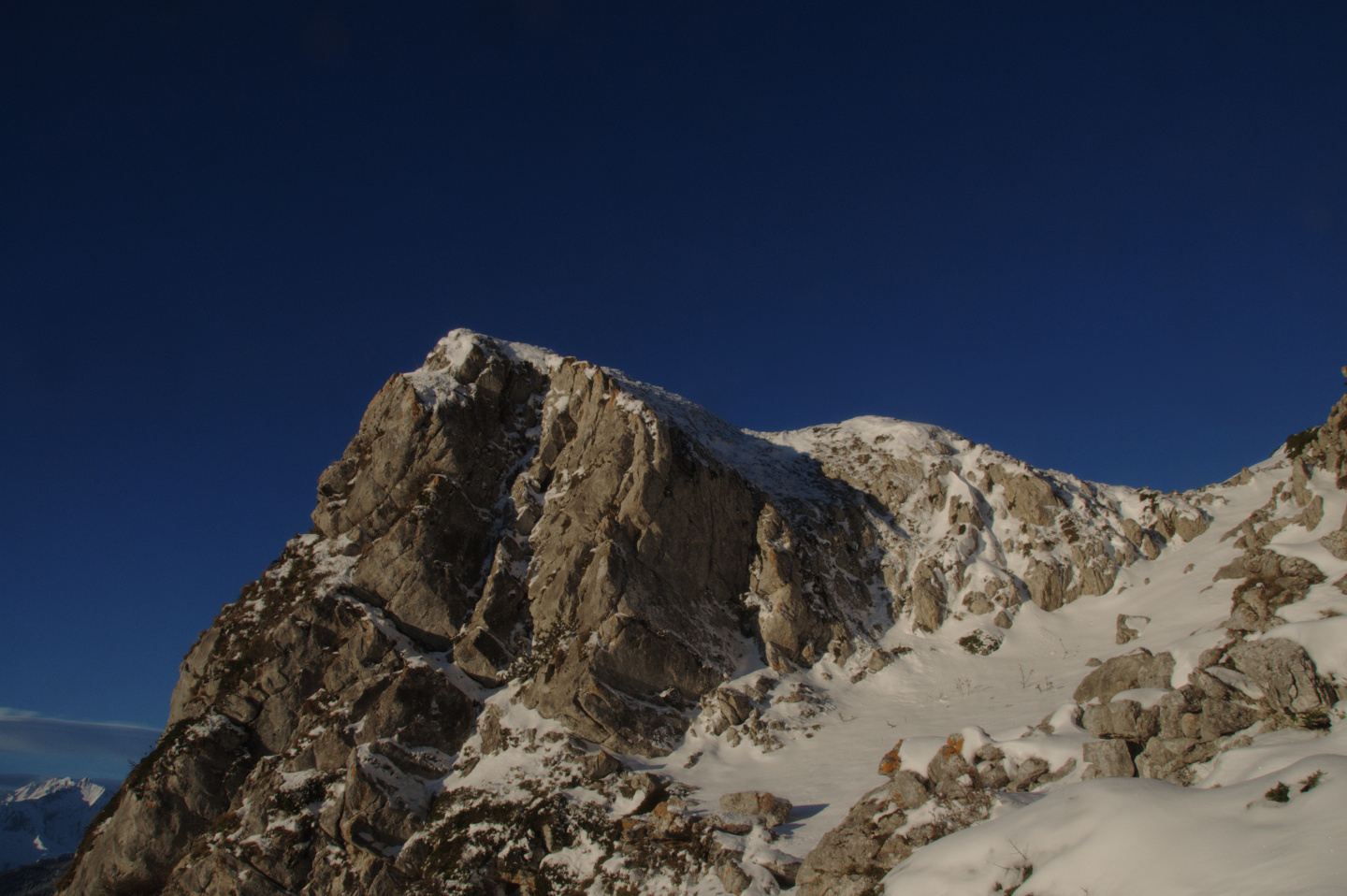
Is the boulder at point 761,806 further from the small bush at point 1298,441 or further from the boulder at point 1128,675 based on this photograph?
the small bush at point 1298,441

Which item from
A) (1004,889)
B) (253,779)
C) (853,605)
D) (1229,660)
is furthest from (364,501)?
(1229,660)

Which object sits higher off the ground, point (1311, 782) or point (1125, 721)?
point (1125, 721)

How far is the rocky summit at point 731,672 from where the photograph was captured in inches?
703

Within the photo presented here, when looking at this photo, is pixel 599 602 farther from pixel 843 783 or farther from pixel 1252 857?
pixel 1252 857

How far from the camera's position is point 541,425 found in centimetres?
4988

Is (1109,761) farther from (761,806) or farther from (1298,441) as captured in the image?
(1298,441)

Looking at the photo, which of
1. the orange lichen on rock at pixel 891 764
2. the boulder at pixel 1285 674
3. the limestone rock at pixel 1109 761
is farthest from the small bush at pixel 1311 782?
the orange lichen on rock at pixel 891 764

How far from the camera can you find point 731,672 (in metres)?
39.1

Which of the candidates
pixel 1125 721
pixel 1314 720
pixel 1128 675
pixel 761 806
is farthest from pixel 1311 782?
pixel 761 806

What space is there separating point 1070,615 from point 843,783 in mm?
23178

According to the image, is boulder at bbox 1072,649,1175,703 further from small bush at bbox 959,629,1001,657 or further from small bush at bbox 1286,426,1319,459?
small bush at bbox 1286,426,1319,459

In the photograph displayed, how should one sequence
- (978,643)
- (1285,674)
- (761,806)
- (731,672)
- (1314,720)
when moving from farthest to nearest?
1. (978,643)
2. (731,672)
3. (761,806)
4. (1285,674)
5. (1314,720)

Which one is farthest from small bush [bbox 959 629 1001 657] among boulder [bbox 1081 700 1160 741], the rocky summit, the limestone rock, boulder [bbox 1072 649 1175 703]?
the limestone rock

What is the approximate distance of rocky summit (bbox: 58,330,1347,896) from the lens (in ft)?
→ 58.5
